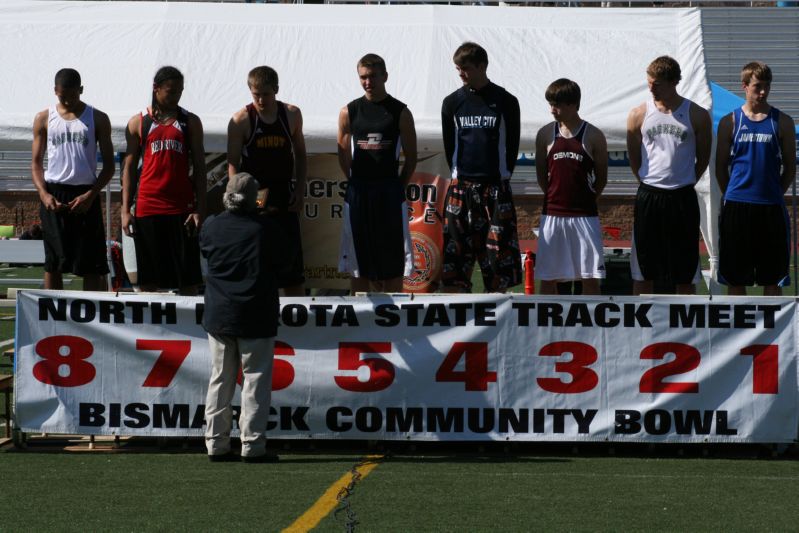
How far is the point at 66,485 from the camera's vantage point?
650cm

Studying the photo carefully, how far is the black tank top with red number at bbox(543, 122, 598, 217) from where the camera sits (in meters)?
8.25

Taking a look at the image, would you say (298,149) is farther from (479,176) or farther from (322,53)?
(322,53)

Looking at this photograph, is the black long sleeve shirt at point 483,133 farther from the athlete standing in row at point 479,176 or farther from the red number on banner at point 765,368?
the red number on banner at point 765,368

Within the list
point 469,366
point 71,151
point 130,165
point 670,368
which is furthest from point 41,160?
point 670,368

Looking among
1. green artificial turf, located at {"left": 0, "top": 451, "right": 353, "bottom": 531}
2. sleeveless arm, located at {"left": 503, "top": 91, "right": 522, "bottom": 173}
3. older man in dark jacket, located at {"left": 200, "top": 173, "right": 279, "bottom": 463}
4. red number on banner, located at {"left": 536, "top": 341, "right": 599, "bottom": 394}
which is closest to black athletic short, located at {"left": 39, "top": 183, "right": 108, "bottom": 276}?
green artificial turf, located at {"left": 0, "top": 451, "right": 353, "bottom": 531}

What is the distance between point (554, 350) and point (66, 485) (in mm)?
2903

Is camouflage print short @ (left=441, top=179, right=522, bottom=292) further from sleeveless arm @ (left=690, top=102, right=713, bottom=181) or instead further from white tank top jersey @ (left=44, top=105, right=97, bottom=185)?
white tank top jersey @ (left=44, top=105, right=97, bottom=185)

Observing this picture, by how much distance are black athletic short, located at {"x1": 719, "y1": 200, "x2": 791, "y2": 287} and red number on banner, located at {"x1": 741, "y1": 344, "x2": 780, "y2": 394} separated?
973 mm

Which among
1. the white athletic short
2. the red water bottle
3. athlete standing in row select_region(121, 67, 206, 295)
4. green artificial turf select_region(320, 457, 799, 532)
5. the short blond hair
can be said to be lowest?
green artificial turf select_region(320, 457, 799, 532)

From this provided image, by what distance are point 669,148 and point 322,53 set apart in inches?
134

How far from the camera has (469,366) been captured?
756 centimetres

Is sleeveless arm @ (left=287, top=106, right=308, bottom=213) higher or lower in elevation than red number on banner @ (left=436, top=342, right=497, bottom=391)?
higher

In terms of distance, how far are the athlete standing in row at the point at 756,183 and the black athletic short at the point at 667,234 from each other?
0.27 meters

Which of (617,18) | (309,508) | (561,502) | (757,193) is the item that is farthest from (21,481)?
(617,18)
